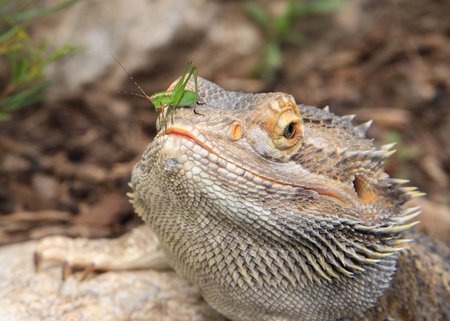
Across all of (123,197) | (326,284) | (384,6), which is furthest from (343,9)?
(326,284)

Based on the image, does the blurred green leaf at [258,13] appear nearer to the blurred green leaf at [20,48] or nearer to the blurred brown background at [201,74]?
the blurred brown background at [201,74]

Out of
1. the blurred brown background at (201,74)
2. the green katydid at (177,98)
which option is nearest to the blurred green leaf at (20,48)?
the blurred brown background at (201,74)

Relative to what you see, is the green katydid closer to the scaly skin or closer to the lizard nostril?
the scaly skin

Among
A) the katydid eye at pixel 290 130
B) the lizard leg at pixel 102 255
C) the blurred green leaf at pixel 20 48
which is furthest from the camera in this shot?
the blurred green leaf at pixel 20 48

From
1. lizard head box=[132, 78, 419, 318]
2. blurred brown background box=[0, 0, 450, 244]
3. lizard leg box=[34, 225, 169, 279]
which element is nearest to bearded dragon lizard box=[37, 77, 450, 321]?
lizard head box=[132, 78, 419, 318]

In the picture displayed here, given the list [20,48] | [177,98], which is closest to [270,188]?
[177,98]

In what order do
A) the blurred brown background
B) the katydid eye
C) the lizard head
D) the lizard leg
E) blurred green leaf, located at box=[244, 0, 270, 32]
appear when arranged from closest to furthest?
the lizard head → the katydid eye → the lizard leg → the blurred brown background → blurred green leaf, located at box=[244, 0, 270, 32]

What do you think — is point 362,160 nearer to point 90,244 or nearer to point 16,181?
point 90,244
